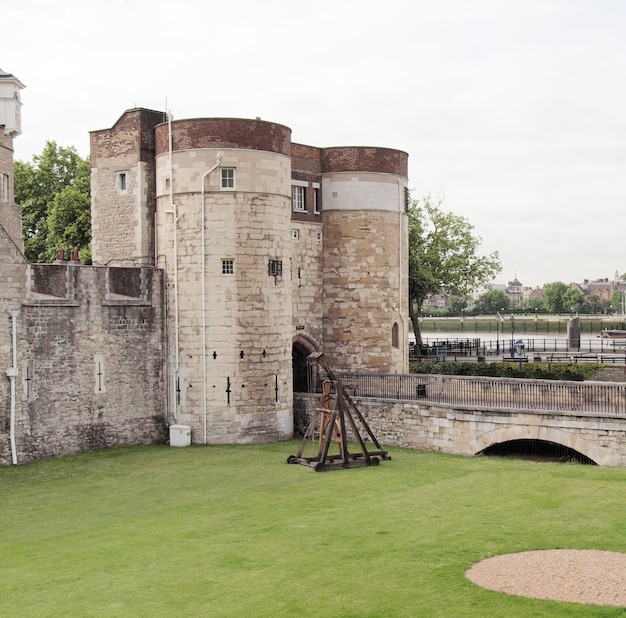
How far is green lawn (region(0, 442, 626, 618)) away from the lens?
13.4 m

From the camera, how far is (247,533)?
17516mm

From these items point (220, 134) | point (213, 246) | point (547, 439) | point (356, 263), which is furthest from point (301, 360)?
point (547, 439)

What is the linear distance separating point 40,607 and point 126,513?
6305 millimetres

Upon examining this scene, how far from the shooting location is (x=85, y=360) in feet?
89.8

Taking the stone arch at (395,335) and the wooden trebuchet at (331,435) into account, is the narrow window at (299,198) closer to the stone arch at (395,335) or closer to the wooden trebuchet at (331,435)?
the stone arch at (395,335)

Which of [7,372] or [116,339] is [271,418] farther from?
[7,372]

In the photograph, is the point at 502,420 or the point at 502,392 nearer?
the point at 502,420

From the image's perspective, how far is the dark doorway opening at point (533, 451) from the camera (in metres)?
A: 26.3

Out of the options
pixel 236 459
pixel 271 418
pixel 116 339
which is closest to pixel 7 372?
pixel 116 339

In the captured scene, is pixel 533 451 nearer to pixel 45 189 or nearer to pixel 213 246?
pixel 213 246

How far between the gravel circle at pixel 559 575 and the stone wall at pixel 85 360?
15.3 metres

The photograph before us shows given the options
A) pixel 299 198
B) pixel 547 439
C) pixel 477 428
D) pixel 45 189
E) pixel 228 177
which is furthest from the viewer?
pixel 45 189

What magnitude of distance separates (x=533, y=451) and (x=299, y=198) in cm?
1296

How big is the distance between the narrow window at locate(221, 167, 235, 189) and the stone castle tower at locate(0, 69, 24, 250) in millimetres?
13092
